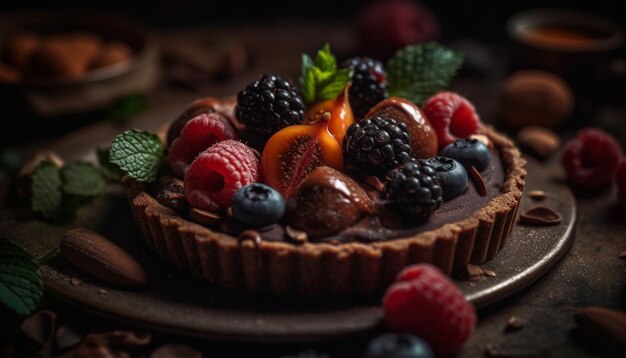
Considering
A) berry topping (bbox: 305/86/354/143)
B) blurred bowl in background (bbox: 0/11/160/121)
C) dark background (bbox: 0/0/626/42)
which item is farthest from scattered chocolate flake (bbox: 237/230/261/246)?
dark background (bbox: 0/0/626/42)

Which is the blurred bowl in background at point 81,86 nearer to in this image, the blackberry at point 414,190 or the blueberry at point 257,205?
the blueberry at point 257,205

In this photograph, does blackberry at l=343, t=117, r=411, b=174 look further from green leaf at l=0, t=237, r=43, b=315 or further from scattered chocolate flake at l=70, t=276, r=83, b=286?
green leaf at l=0, t=237, r=43, b=315

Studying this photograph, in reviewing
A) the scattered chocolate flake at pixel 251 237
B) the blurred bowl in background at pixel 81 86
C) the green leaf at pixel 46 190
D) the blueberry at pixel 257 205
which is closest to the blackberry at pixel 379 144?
the blueberry at pixel 257 205

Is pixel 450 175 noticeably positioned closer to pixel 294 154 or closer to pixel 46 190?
pixel 294 154

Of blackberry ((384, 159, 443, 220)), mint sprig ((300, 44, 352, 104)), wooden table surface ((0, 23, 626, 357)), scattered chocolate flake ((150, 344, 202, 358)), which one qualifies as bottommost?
scattered chocolate flake ((150, 344, 202, 358))

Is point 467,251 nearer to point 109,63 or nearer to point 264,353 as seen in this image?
point 264,353

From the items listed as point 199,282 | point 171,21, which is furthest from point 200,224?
point 171,21

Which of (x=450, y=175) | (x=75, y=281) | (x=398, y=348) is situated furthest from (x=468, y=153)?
(x=75, y=281)
